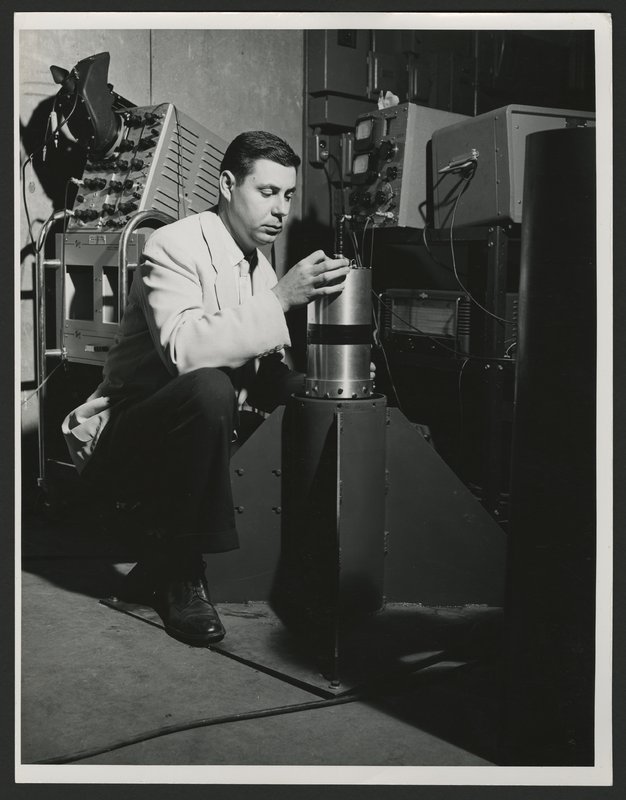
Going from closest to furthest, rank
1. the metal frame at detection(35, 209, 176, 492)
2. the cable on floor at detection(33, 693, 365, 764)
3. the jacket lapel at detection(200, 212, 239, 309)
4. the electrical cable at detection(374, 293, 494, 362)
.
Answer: the cable on floor at detection(33, 693, 365, 764), the jacket lapel at detection(200, 212, 239, 309), the metal frame at detection(35, 209, 176, 492), the electrical cable at detection(374, 293, 494, 362)

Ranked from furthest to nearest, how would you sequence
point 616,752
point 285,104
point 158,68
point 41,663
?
point 285,104 → point 158,68 → point 41,663 → point 616,752

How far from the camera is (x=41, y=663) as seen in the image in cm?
194

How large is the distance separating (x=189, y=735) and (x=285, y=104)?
3.29 m

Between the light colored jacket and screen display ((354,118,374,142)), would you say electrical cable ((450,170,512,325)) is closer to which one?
screen display ((354,118,374,142))

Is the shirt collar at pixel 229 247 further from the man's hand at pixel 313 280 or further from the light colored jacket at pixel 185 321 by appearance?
the man's hand at pixel 313 280

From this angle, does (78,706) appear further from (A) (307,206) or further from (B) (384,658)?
(A) (307,206)

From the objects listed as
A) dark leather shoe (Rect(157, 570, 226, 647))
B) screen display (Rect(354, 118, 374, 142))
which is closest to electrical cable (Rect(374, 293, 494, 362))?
screen display (Rect(354, 118, 374, 142))

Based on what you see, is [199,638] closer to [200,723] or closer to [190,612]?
[190,612]

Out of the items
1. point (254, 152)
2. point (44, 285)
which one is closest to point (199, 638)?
point (254, 152)

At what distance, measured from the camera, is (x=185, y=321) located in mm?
2066

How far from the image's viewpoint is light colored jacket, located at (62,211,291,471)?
203 cm

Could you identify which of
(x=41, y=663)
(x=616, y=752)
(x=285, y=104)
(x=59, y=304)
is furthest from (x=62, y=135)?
(x=616, y=752)

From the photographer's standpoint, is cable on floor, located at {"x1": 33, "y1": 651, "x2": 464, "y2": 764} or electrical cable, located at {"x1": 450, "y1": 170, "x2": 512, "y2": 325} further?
electrical cable, located at {"x1": 450, "y1": 170, "x2": 512, "y2": 325}

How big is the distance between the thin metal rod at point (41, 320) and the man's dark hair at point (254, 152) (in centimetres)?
113
